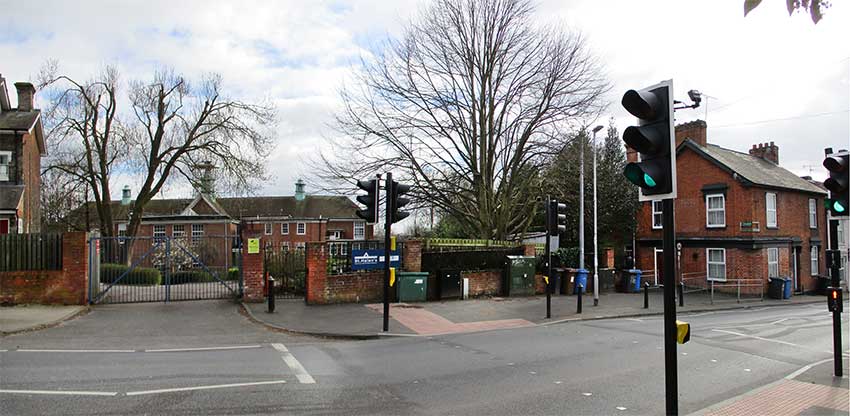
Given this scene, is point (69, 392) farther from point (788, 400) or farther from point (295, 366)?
point (788, 400)

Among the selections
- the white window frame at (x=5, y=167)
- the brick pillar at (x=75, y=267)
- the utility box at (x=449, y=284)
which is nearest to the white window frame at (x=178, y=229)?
the white window frame at (x=5, y=167)

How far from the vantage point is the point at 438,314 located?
50.4ft

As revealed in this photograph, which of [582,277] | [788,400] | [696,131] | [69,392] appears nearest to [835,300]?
[788,400]

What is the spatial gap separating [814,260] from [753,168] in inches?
268

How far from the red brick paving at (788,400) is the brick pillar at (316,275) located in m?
11.8

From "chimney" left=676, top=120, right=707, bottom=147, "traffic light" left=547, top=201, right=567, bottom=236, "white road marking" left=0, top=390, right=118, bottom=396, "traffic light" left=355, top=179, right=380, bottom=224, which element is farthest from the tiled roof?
"white road marking" left=0, top=390, right=118, bottom=396

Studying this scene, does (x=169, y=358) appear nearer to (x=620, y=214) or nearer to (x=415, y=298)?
(x=415, y=298)

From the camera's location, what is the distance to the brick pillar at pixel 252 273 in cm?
1579

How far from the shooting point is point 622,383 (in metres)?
7.78

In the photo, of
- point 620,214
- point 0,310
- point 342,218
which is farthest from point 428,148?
point 342,218

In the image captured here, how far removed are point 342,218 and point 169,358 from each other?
176 feet

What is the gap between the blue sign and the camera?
1700 cm

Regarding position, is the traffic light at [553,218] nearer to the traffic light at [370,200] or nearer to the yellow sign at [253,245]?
the traffic light at [370,200]

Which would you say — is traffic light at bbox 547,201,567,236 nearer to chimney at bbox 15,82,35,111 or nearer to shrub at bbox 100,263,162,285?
shrub at bbox 100,263,162,285
